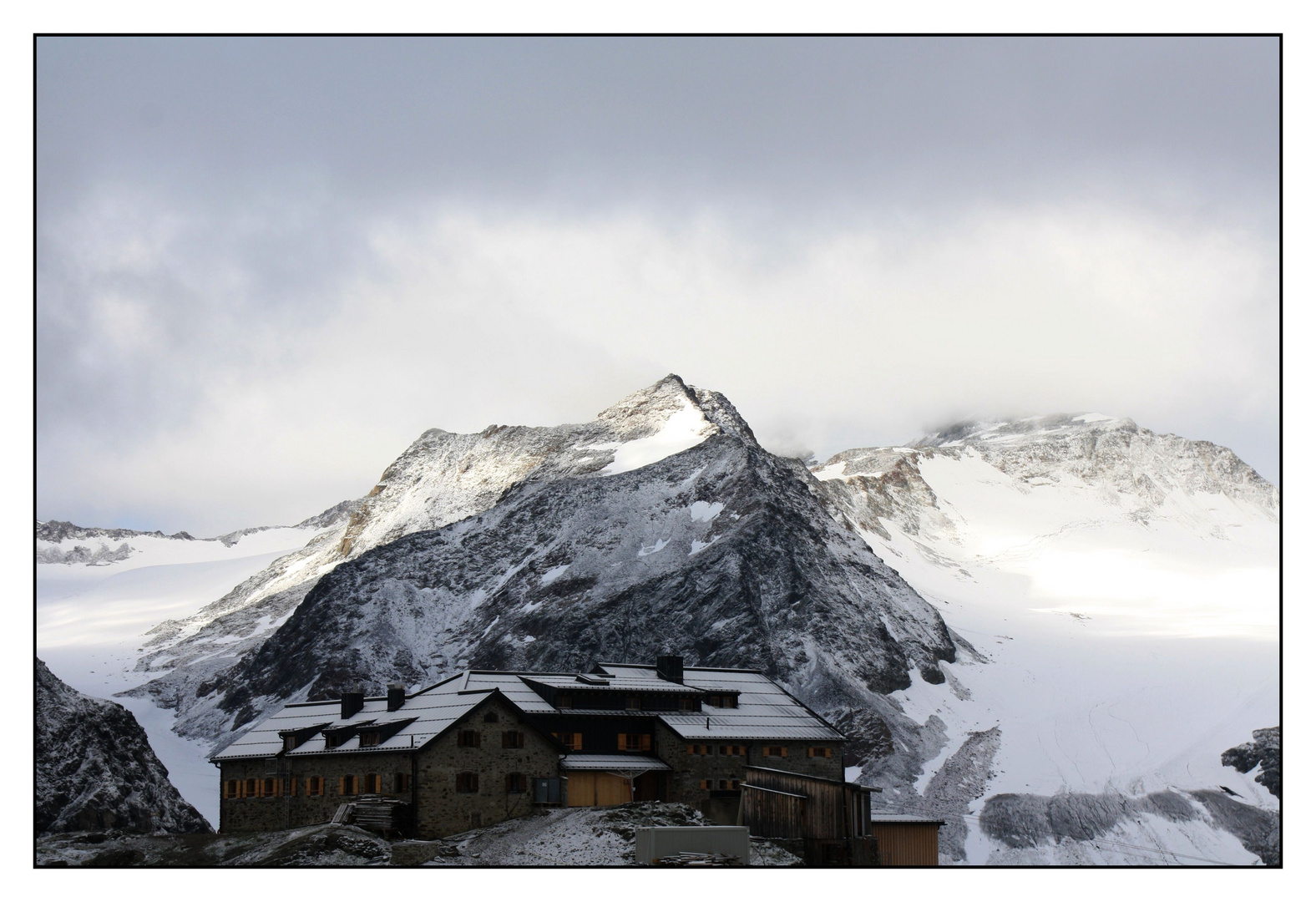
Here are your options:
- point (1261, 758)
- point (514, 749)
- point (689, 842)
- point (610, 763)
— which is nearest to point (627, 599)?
point (1261, 758)

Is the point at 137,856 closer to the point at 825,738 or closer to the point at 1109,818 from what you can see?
the point at 825,738

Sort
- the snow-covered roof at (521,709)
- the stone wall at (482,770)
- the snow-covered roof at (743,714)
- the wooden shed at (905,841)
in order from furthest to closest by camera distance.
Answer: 1. the snow-covered roof at (743,714)
2. the snow-covered roof at (521,709)
3. the wooden shed at (905,841)
4. the stone wall at (482,770)

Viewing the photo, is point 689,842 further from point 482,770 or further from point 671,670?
point 671,670

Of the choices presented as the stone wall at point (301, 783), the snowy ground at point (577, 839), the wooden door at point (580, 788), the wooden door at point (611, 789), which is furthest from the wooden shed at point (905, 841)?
the stone wall at point (301, 783)

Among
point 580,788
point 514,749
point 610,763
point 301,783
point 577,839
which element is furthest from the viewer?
point 610,763

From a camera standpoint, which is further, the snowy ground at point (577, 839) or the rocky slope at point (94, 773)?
the rocky slope at point (94, 773)

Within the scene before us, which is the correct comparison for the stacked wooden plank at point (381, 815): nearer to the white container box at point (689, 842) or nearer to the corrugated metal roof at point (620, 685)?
the corrugated metal roof at point (620, 685)
